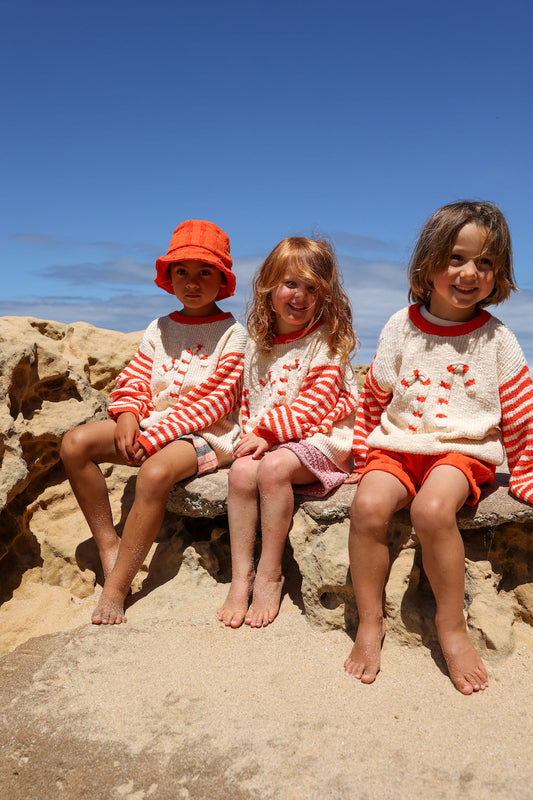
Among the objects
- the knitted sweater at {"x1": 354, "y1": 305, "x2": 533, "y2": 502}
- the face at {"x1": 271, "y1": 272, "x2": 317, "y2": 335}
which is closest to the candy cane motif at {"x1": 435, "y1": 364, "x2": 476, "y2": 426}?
the knitted sweater at {"x1": 354, "y1": 305, "x2": 533, "y2": 502}

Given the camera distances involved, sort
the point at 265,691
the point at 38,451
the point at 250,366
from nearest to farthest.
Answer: the point at 265,691, the point at 250,366, the point at 38,451

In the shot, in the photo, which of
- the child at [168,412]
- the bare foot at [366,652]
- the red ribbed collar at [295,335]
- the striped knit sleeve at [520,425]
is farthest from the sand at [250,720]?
the red ribbed collar at [295,335]

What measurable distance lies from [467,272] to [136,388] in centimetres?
195

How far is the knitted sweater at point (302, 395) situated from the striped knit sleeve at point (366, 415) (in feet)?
0.19

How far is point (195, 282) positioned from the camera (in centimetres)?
374

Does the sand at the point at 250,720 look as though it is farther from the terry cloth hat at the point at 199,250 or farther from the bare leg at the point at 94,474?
the terry cloth hat at the point at 199,250

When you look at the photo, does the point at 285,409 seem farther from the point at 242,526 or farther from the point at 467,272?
the point at 467,272

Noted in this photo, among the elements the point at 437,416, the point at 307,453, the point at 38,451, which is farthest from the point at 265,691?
the point at 38,451

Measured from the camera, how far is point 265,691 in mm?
2646

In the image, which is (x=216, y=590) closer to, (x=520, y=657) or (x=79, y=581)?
(x=79, y=581)

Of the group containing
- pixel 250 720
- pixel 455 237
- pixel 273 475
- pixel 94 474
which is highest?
pixel 455 237

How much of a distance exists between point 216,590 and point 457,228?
219cm

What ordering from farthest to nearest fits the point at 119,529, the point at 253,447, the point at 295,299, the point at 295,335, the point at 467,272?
1. the point at 119,529
2. the point at 295,335
3. the point at 295,299
4. the point at 253,447
5. the point at 467,272

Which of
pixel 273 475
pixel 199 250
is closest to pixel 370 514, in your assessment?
pixel 273 475
